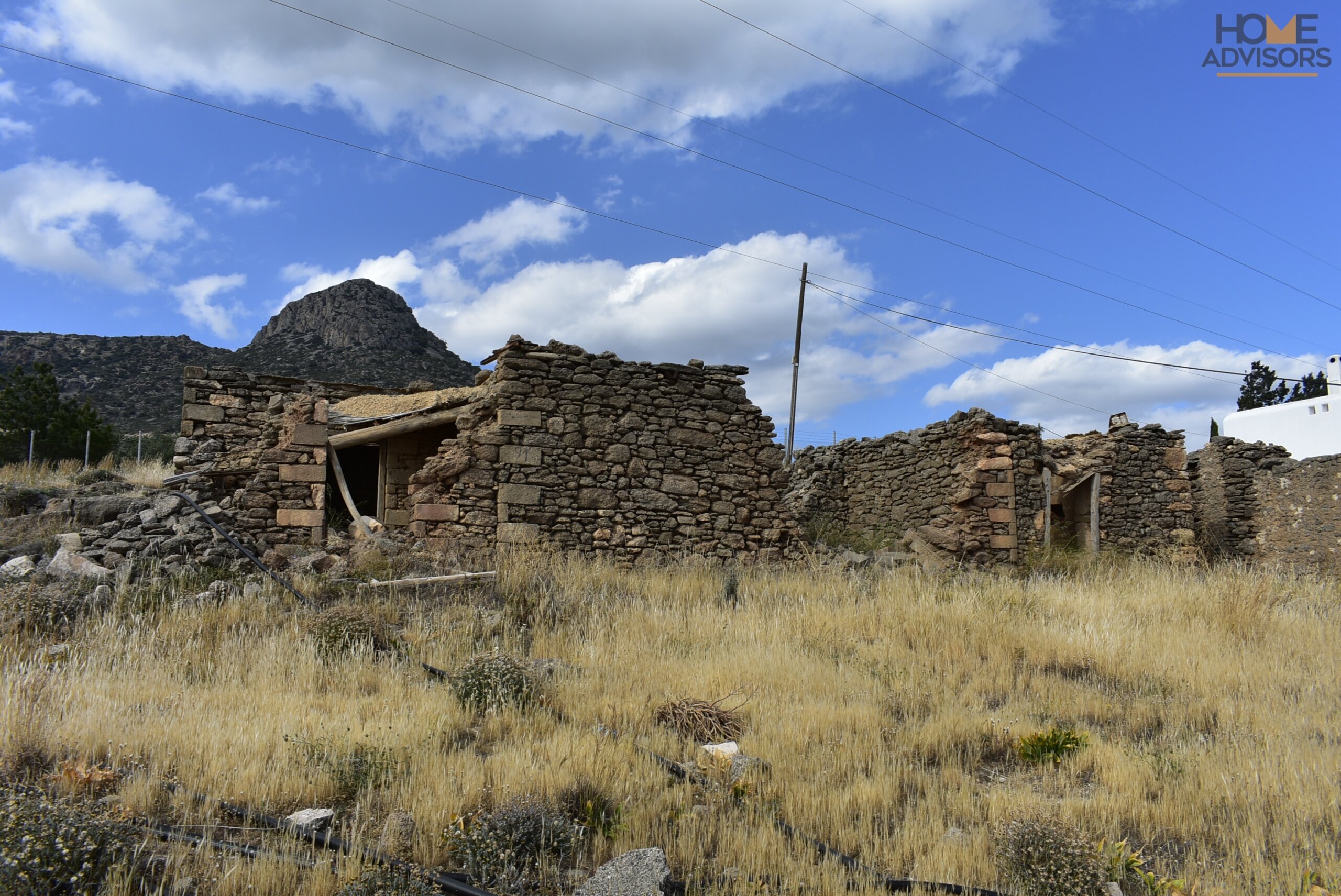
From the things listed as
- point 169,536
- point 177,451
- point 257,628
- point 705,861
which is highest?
Result: point 177,451

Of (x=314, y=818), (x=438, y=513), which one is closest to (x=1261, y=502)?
(x=438, y=513)

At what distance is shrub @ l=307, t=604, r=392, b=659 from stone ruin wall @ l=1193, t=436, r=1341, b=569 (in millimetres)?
18133

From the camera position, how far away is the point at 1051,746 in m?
5.32

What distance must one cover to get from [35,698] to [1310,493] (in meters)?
21.3

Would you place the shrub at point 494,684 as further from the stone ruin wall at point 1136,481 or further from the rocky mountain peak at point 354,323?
the rocky mountain peak at point 354,323

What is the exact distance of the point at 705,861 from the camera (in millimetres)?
3914

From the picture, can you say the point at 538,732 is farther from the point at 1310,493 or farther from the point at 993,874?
the point at 1310,493

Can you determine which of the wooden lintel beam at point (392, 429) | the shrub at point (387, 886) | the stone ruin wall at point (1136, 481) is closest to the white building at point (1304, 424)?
the stone ruin wall at point (1136, 481)

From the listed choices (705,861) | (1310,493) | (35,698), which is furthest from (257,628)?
(1310,493)

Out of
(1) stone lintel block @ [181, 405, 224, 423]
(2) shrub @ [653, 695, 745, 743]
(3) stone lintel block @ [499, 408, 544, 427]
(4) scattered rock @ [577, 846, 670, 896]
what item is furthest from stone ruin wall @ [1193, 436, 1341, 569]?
(1) stone lintel block @ [181, 405, 224, 423]

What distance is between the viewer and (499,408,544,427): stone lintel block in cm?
1088

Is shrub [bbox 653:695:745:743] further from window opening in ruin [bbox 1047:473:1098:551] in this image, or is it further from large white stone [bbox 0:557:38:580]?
window opening in ruin [bbox 1047:473:1098:551]

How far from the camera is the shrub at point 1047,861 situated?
363cm

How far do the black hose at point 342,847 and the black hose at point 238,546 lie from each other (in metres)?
4.26
